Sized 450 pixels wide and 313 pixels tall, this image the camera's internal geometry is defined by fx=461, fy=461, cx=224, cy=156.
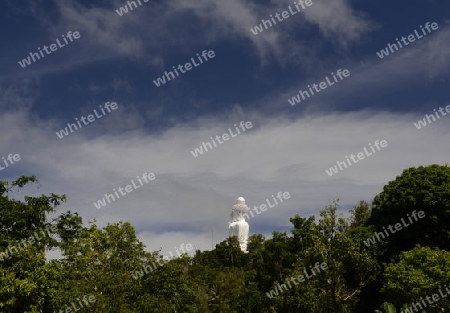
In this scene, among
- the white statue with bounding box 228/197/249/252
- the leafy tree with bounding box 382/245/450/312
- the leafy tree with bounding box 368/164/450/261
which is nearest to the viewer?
the leafy tree with bounding box 382/245/450/312

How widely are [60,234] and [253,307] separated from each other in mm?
16095

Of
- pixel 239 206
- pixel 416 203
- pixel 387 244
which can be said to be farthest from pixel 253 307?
pixel 239 206

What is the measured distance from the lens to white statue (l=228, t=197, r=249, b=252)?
295ft

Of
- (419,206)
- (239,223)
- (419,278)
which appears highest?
(239,223)

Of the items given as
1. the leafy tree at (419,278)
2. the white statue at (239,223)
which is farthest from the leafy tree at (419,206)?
the white statue at (239,223)

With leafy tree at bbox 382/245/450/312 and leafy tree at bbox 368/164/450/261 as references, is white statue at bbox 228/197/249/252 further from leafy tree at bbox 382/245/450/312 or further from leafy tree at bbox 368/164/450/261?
leafy tree at bbox 382/245/450/312

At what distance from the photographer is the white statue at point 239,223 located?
89.9 metres

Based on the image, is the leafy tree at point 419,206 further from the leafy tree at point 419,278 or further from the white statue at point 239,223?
the white statue at point 239,223

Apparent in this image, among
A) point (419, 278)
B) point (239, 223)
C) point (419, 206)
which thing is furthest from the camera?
point (239, 223)

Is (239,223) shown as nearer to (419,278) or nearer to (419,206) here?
(419,206)

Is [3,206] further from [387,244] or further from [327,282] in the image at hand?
[387,244]

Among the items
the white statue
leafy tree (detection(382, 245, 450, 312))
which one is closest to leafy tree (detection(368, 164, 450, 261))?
leafy tree (detection(382, 245, 450, 312))

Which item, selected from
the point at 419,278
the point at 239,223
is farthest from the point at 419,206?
the point at 239,223

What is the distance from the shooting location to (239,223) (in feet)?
298
